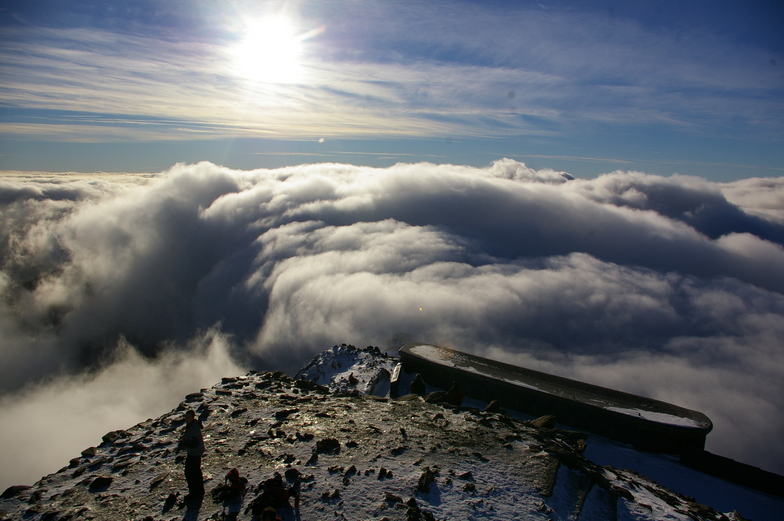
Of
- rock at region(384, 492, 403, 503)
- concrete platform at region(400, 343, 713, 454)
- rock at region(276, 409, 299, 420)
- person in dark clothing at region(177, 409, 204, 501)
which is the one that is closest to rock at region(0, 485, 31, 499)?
person in dark clothing at region(177, 409, 204, 501)

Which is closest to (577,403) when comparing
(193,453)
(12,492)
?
(193,453)

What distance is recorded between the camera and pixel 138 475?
9.48 metres

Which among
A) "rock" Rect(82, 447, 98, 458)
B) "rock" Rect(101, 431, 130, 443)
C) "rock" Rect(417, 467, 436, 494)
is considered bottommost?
A: "rock" Rect(101, 431, 130, 443)

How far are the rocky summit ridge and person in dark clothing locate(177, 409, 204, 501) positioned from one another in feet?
0.88

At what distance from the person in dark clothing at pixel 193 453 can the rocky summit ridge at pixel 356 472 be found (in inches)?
10.5

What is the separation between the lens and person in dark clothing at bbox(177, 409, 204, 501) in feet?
25.5

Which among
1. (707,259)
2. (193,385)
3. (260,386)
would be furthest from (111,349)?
(707,259)

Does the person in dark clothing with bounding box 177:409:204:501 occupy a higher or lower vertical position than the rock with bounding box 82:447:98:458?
higher

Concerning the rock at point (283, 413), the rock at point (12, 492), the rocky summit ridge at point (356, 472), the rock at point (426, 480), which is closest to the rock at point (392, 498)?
the rocky summit ridge at point (356, 472)

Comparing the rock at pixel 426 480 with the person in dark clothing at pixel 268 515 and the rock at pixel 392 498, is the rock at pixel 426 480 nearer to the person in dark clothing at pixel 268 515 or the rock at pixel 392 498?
the rock at pixel 392 498

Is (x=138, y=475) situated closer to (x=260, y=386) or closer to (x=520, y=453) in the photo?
(x=260, y=386)

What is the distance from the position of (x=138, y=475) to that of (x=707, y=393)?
97.9 metres

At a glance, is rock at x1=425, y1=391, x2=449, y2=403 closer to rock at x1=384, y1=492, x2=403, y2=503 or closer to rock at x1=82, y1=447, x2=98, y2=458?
rock at x1=384, y1=492, x2=403, y2=503

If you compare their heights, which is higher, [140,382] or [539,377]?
[539,377]
